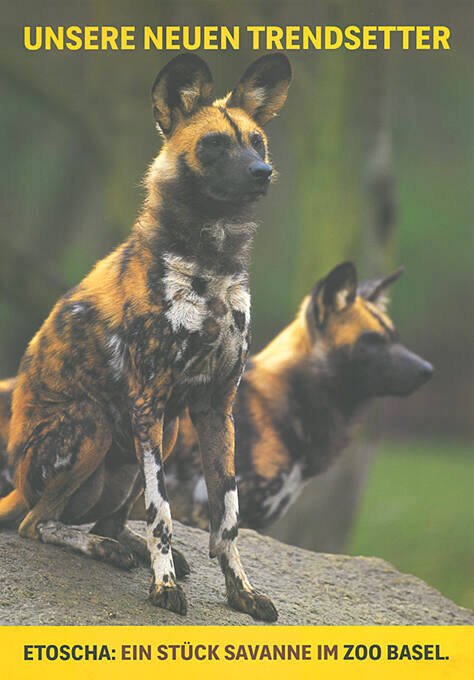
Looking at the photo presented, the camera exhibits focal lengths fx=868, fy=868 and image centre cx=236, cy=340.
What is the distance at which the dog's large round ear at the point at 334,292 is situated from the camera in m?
6.61

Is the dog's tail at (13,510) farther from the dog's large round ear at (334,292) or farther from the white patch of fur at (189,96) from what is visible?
the dog's large round ear at (334,292)

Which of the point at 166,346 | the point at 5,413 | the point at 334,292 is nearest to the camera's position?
the point at 166,346

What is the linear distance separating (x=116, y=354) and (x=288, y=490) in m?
2.61

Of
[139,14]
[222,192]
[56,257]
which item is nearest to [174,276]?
[222,192]

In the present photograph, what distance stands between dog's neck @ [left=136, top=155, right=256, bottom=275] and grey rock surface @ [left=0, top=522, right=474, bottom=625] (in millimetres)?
1670

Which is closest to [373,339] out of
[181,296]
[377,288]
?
[377,288]

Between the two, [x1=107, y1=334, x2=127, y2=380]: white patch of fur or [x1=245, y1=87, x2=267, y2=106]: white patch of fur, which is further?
[x1=245, y1=87, x2=267, y2=106]: white patch of fur

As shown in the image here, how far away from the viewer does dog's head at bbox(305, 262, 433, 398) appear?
6.62 metres

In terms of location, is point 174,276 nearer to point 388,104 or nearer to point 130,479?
point 130,479

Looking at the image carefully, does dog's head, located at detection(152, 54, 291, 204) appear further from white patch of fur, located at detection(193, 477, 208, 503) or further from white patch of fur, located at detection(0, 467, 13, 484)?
white patch of fur, located at detection(193, 477, 208, 503)

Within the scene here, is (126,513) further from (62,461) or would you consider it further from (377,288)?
(377,288)

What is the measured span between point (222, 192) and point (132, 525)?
7.49ft

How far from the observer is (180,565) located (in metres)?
4.68
